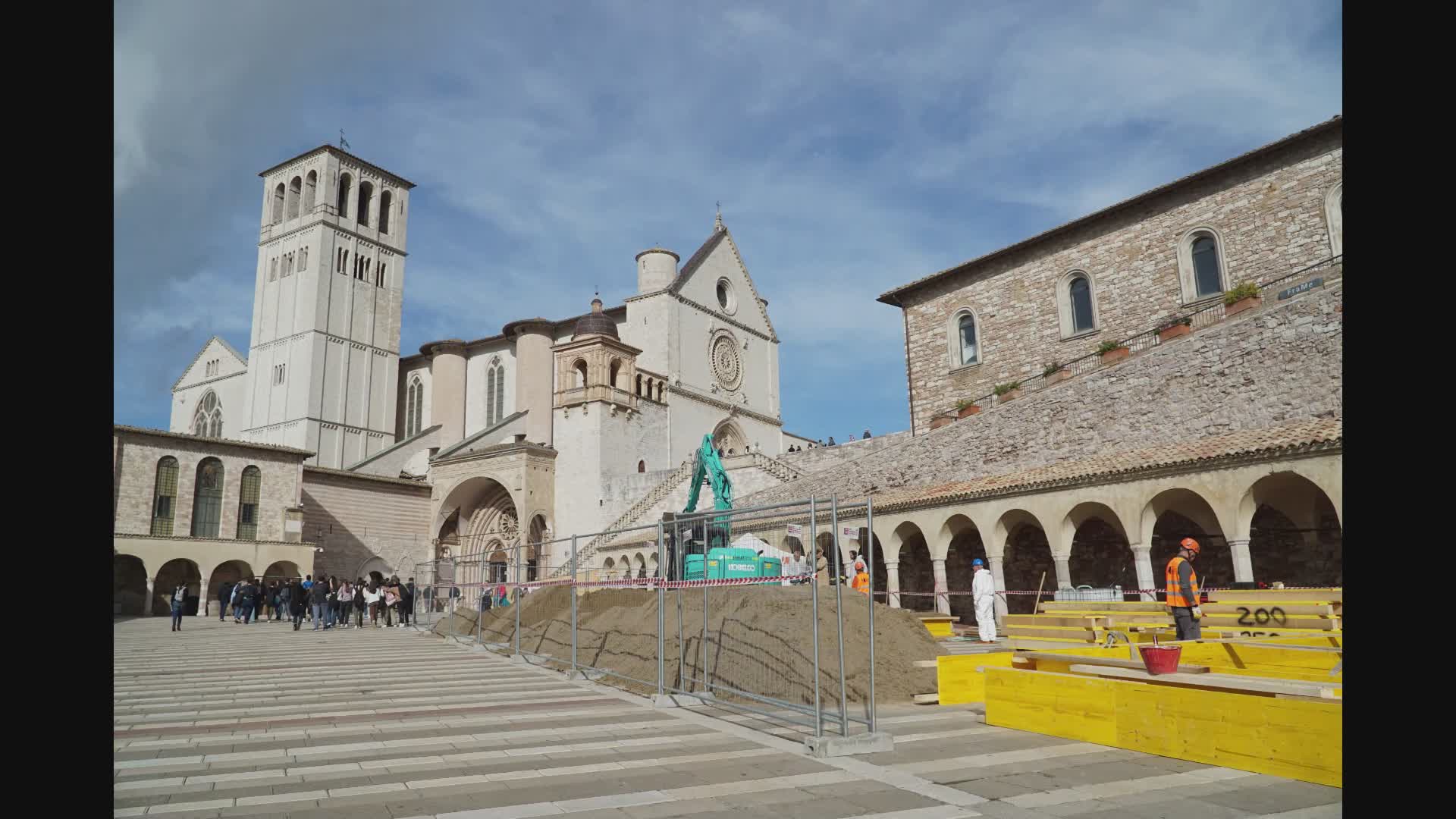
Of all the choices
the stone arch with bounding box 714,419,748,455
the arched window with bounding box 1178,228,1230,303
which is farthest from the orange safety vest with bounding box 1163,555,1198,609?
the stone arch with bounding box 714,419,748,455

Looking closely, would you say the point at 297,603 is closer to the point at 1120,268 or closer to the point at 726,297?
the point at 1120,268

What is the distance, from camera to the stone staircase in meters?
33.9

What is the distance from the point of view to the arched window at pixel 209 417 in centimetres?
5662

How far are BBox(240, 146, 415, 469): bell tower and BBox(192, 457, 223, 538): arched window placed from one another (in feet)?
47.2

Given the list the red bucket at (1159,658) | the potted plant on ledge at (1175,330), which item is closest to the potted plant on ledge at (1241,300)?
the potted plant on ledge at (1175,330)

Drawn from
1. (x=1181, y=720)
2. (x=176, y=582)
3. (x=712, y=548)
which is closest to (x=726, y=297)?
(x=176, y=582)

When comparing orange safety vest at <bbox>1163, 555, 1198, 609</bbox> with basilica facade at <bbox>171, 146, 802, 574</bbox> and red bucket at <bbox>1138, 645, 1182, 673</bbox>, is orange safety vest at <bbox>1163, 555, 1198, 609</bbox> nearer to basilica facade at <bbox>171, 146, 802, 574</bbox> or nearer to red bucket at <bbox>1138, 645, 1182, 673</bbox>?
red bucket at <bbox>1138, 645, 1182, 673</bbox>

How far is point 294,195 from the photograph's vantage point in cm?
5469

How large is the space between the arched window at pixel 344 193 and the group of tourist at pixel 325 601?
2924 centimetres

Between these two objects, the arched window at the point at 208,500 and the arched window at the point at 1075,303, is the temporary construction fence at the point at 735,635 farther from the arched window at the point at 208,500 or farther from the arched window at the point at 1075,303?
the arched window at the point at 208,500

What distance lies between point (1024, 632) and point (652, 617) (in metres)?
5.87
